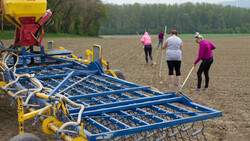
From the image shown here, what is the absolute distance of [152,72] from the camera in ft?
38.9

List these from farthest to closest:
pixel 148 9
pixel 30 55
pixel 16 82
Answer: pixel 148 9 < pixel 30 55 < pixel 16 82

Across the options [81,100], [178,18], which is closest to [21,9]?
[81,100]

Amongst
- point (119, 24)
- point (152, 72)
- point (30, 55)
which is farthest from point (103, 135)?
point (119, 24)

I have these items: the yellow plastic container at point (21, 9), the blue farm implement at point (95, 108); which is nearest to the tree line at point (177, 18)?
the yellow plastic container at point (21, 9)

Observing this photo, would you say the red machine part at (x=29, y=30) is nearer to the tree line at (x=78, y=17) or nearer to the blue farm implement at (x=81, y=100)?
the blue farm implement at (x=81, y=100)

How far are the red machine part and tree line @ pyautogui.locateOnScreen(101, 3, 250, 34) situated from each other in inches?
3261

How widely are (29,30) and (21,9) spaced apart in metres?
0.58

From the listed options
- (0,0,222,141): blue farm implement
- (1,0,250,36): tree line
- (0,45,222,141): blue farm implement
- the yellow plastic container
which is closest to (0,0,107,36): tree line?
(1,0,250,36): tree line

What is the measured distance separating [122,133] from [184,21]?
305 feet

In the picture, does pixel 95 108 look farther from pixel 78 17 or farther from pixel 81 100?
pixel 78 17

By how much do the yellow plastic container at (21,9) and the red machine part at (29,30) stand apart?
127 millimetres

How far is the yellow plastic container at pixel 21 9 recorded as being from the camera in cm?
646

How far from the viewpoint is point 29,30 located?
6.96 meters

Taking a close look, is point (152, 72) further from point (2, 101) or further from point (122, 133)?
point (122, 133)
